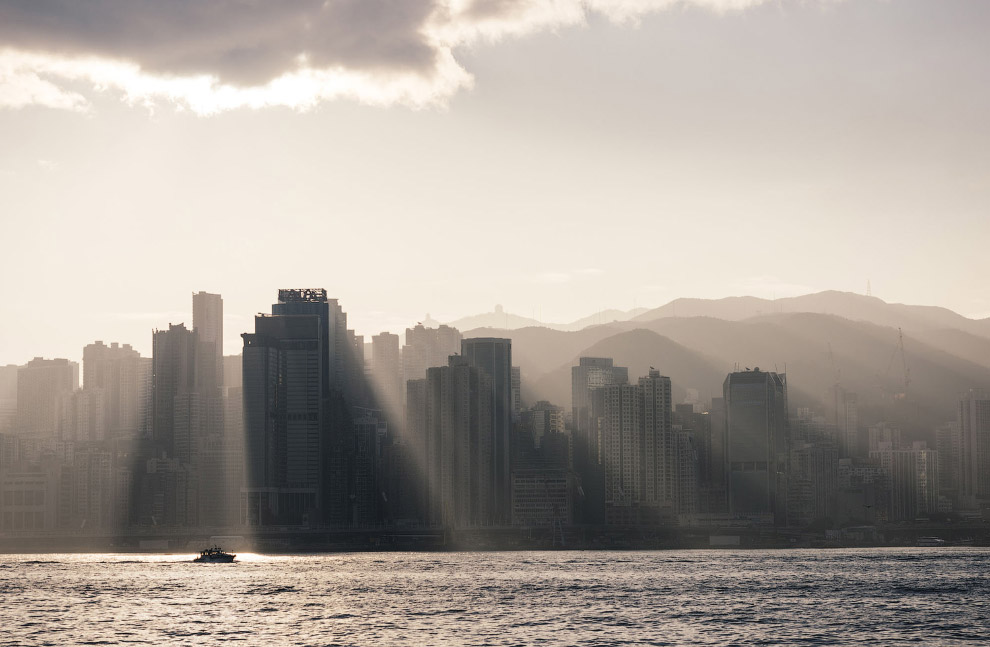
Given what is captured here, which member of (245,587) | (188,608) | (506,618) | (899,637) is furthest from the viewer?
(245,587)

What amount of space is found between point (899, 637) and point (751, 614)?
21.4 metres

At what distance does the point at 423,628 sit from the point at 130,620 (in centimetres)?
3043

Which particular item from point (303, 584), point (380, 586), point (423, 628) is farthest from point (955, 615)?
point (303, 584)

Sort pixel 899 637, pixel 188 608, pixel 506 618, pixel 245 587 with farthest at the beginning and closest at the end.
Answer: pixel 245 587
pixel 188 608
pixel 506 618
pixel 899 637

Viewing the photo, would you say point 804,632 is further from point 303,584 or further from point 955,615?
point 303,584

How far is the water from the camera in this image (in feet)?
370

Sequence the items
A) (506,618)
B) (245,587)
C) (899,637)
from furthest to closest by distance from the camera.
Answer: (245,587) < (506,618) < (899,637)

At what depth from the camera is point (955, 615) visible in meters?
134

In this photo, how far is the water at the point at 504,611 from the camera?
112812 mm

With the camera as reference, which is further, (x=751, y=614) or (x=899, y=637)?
(x=751, y=614)

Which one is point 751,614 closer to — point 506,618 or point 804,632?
point 804,632

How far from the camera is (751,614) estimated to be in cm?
→ 13325

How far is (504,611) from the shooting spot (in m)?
136

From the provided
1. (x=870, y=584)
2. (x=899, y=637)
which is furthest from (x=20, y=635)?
(x=870, y=584)
